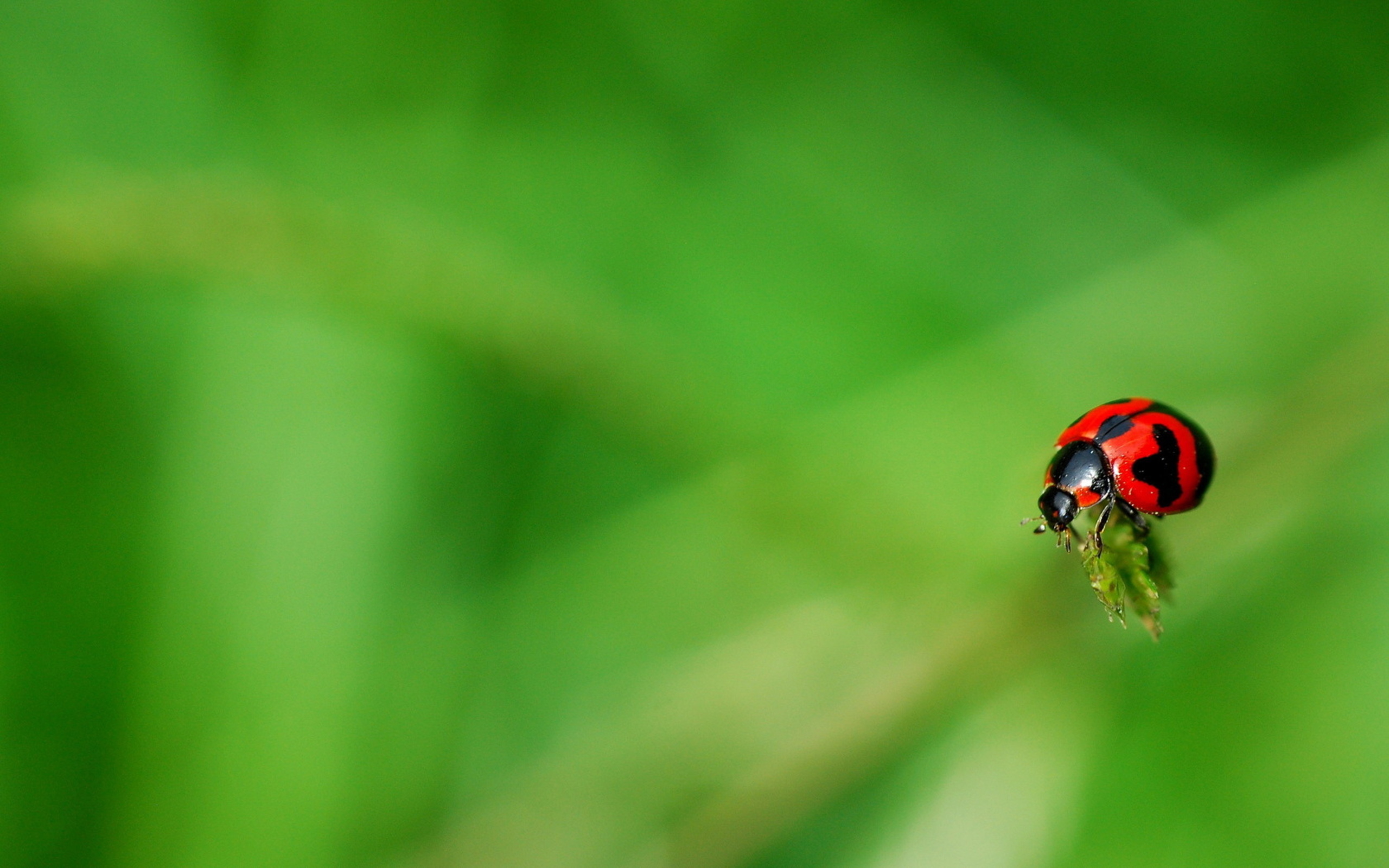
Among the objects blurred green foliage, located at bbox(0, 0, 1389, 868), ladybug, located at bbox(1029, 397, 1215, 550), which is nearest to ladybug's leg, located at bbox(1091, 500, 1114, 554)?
ladybug, located at bbox(1029, 397, 1215, 550)

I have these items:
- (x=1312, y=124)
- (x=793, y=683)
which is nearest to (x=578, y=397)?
(x=793, y=683)

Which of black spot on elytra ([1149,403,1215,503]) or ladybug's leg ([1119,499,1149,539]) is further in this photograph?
black spot on elytra ([1149,403,1215,503])

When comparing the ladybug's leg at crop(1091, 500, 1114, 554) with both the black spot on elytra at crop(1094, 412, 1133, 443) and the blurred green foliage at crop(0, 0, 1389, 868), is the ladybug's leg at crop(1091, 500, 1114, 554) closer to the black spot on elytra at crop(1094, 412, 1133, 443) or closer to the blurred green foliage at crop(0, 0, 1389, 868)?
the black spot on elytra at crop(1094, 412, 1133, 443)

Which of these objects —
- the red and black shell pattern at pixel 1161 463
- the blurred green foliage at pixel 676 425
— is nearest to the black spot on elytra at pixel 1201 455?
the red and black shell pattern at pixel 1161 463

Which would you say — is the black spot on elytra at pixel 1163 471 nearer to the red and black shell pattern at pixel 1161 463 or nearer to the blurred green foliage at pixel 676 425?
the red and black shell pattern at pixel 1161 463

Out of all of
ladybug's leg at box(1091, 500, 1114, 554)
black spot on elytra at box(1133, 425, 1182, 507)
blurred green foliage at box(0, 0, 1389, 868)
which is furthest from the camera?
blurred green foliage at box(0, 0, 1389, 868)

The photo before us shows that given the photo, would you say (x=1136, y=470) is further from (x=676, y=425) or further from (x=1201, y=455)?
(x=676, y=425)

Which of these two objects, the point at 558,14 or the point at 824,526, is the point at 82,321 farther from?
the point at 824,526
